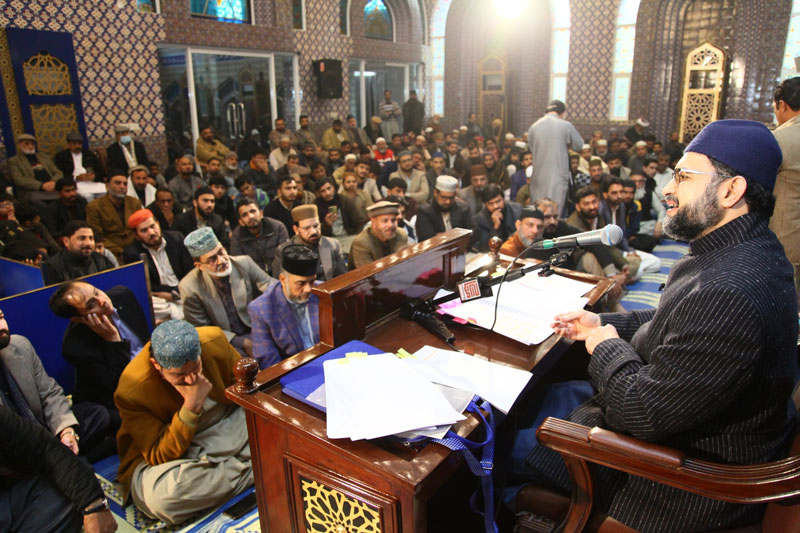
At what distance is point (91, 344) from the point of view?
2.71 metres

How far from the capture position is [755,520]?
1.29 meters

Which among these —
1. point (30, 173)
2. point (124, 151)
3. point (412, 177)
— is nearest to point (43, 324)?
point (30, 173)

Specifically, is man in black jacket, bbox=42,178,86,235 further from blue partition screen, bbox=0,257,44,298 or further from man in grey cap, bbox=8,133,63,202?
blue partition screen, bbox=0,257,44,298

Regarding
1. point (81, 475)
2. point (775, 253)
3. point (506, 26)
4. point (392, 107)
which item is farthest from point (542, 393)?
point (506, 26)

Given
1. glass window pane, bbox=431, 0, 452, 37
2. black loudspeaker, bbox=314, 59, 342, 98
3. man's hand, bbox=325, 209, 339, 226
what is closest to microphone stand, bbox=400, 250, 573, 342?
man's hand, bbox=325, 209, 339, 226

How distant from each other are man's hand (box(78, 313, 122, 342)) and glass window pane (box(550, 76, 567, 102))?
33.4 feet

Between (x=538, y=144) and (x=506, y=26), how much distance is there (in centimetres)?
737

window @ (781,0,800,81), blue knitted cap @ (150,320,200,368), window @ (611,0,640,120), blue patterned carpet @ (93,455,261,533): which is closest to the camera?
blue knitted cap @ (150,320,200,368)

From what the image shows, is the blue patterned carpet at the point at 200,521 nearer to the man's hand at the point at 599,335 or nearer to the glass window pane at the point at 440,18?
the man's hand at the point at 599,335

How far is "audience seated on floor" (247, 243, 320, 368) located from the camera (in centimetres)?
255

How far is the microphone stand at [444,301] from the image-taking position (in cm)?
183

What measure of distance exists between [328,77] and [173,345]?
8206 millimetres

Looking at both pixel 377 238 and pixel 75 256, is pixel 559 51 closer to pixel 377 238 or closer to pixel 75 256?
pixel 377 238

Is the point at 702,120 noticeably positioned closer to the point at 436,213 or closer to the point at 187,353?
the point at 436,213
